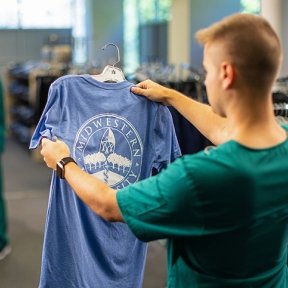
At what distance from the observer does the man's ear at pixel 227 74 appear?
1.17 meters

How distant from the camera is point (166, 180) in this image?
3.92ft

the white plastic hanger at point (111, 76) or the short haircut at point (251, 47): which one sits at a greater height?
the short haircut at point (251, 47)

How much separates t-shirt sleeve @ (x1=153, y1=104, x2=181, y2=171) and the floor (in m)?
1.68

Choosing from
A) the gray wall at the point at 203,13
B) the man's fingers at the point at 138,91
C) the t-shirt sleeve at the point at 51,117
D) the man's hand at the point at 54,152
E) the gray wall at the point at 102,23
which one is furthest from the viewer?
the gray wall at the point at 102,23

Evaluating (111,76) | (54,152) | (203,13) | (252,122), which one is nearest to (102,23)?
(203,13)

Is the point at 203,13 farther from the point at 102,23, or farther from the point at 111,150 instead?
the point at 111,150

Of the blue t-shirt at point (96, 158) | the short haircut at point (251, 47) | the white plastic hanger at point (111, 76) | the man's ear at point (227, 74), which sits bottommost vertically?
the blue t-shirt at point (96, 158)

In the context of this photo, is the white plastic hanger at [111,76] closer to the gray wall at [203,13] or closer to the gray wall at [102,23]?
the gray wall at [203,13]

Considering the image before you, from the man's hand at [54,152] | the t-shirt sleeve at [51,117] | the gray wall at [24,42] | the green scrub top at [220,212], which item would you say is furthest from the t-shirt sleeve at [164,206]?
the gray wall at [24,42]

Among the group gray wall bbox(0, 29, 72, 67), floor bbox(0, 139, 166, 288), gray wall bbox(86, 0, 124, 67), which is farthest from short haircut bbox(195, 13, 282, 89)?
gray wall bbox(0, 29, 72, 67)

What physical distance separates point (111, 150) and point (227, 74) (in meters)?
0.87

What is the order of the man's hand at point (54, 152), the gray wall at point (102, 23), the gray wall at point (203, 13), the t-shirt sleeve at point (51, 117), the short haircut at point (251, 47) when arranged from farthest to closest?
A: 1. the gray wall at point (102, 23)
2. the gray wall at point (203, 13)
3. the t-shirt sleeve at point (51, 117)
4. the man's hand at point (54, 152)
5. the short haircut at point (251, 47)

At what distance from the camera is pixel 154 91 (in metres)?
1.93

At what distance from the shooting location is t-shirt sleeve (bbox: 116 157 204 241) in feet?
3.85
